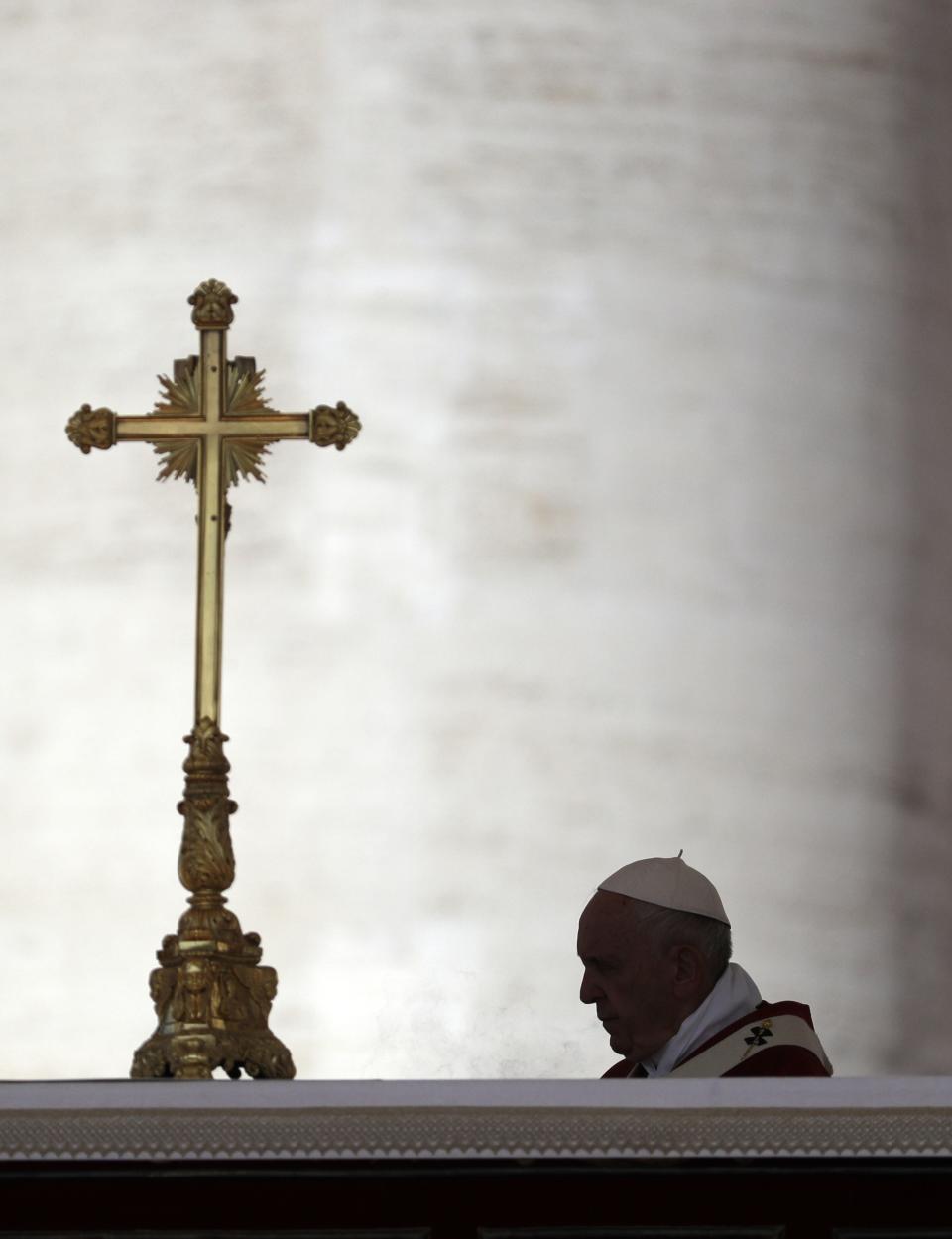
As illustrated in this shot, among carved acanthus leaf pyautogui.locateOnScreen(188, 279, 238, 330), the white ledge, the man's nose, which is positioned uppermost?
carved acanthus leaf pyautogui.locateOnScreen(188, 279, 238, 330)

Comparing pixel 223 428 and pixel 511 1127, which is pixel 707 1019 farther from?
pixel 223 428

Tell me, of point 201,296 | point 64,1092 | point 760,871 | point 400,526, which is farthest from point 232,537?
point 64,1092

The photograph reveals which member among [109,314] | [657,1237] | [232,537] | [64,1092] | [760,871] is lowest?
[657,1237]

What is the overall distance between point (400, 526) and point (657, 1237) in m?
3.48

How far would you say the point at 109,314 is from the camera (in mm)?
5762

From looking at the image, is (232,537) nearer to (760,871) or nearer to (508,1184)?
(760,871)

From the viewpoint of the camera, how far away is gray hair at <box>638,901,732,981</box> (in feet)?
10.4

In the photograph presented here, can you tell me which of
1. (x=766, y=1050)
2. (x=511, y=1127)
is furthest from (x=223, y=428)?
(x=511, y=1127)

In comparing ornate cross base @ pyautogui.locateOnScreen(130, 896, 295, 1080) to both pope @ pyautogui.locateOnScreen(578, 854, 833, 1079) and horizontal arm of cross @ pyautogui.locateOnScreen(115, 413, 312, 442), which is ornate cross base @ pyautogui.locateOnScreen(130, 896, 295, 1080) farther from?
horizontal arm of cross @ pyautogui.locateOnScreen(115, 413, 312, 442)

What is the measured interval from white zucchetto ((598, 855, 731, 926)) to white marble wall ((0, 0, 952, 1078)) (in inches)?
82.6

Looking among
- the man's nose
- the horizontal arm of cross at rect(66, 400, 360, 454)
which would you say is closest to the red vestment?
the man's nose

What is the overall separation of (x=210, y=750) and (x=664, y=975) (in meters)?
0.73

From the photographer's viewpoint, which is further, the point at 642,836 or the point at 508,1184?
the point at 642,836

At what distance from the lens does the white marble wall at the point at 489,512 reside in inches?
213
